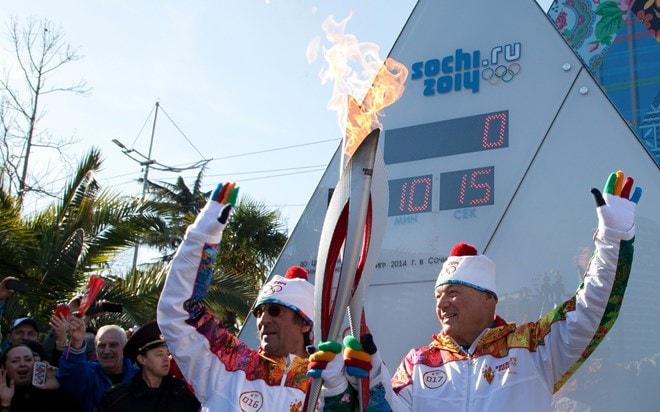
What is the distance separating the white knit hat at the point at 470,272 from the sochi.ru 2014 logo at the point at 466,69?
2.14 meters

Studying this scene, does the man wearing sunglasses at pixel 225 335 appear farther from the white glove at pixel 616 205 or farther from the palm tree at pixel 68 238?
the palm tree at pixel 68 238

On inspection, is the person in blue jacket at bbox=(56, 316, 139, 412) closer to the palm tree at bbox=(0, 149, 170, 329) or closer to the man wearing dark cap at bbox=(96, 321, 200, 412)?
the man wearing dark cap at bbox=(96, 321, 200, 412)

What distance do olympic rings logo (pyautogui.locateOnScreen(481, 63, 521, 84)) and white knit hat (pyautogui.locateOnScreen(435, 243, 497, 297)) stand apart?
6.90 ft

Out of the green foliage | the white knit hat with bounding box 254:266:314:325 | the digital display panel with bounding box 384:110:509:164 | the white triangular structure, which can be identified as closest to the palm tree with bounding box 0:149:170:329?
the green foliage

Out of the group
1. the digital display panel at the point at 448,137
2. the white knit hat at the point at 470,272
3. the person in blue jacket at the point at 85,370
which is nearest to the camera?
the white knit hat at the point at 470,272

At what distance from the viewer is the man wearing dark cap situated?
3588 millimetres

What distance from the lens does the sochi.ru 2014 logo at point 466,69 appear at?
529 centimetres

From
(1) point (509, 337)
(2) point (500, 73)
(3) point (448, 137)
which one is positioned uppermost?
(2) point (500, 73)

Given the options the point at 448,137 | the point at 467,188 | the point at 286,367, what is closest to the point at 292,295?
the point at 286,367

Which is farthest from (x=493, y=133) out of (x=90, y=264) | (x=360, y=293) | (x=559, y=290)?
(x=90, y=264)

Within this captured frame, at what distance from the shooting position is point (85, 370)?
4.14 meters

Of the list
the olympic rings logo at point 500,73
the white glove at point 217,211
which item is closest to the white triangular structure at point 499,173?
the olympic rings logo at point 500,73

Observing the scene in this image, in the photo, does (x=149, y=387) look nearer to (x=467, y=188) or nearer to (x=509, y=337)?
(x=509, y=337)

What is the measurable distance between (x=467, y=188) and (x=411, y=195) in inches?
15.5
